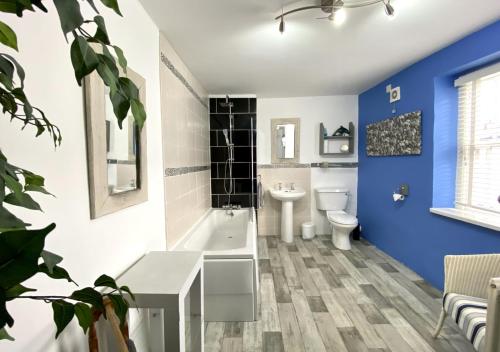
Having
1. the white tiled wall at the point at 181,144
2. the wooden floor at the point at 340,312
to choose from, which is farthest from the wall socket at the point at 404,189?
the white tiled wall at the point at 181,144

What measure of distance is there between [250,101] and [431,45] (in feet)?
7.50

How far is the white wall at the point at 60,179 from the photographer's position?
790 mm

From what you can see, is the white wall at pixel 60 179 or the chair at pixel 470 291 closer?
the white wall at pixel 60 179

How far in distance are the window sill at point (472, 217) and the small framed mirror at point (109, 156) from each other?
7.95ft

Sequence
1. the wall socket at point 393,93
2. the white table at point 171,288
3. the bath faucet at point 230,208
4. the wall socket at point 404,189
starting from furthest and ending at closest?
the bath faucet at point 230,208
the wall socket at point 393,93
the wall socket at point 404,189
the white table at point 171,288

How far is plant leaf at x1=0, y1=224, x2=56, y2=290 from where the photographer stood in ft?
0.91

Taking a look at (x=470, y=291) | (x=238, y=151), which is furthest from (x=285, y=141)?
(x=470, y=291)

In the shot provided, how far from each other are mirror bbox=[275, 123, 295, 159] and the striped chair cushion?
277 cm

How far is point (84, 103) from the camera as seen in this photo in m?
1.07

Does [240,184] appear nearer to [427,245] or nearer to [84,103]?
[427,245]

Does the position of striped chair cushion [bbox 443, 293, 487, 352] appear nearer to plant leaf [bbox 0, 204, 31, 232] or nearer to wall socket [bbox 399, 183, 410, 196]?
wall socket [bbox 399, 183, 410, 196]

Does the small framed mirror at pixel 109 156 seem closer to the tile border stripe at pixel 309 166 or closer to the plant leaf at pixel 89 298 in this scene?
the plant leaf at pixel 89 298

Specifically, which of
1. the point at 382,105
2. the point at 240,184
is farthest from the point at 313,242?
the point at 382,105

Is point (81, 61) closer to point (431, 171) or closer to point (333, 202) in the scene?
point (431, 171)
